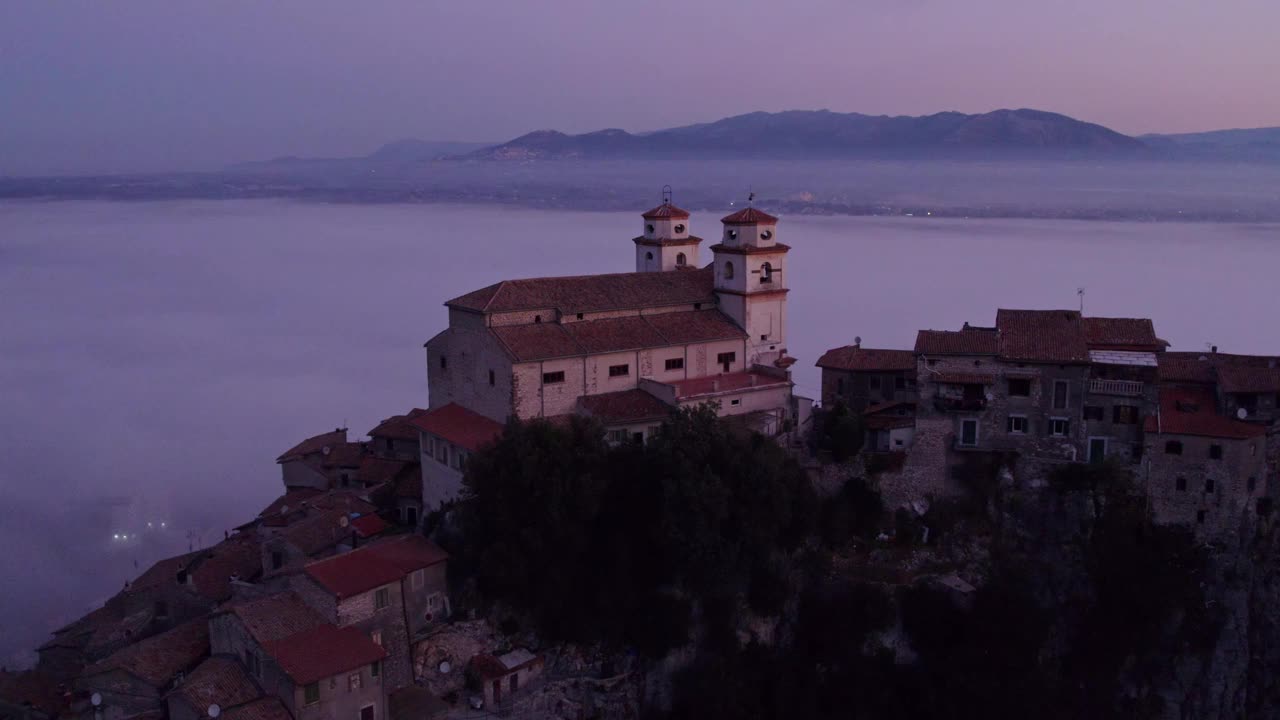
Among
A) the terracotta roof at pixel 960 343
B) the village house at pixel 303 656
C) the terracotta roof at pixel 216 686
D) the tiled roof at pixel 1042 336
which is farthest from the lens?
the terracotta roof at pixel 960 343

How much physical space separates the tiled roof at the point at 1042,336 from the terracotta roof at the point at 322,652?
61.3 ft

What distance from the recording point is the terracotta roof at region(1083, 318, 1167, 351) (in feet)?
101

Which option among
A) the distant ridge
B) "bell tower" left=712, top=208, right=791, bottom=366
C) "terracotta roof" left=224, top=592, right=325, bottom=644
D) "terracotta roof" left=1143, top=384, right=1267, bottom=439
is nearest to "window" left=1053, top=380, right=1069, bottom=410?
"terracotta roof" left=1143, top=384, right=1267, bottom=439

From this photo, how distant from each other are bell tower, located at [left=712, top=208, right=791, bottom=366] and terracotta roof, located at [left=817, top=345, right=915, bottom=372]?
1.58m

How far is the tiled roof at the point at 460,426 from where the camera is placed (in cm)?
Result: 2980

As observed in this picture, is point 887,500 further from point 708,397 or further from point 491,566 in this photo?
point 491,566

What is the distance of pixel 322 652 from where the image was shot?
76.8ft

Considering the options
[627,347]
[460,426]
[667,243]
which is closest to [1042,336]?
[627,347]

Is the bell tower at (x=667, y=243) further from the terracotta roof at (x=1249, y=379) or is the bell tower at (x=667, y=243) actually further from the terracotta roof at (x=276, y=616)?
the terracotta roof at (x=276, y=616)

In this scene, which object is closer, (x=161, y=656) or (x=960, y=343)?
(x=161, y=656)

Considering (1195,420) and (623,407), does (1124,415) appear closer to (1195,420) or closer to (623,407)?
(1195,420)

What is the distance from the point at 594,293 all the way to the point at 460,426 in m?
6.14

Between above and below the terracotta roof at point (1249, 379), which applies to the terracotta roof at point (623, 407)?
below

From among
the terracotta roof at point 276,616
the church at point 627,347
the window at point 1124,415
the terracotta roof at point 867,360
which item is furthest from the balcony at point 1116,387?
the terracotta roof at point 276,616
